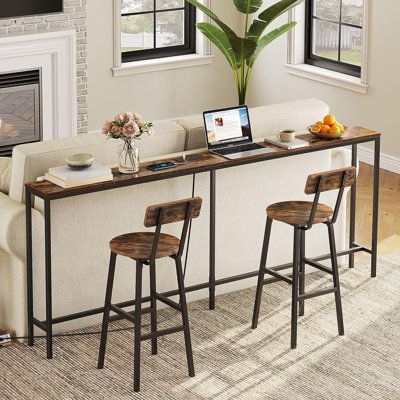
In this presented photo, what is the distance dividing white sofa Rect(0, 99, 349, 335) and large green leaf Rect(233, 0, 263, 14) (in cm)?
282

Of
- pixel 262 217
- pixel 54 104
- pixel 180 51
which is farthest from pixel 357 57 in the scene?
pixel 262 217

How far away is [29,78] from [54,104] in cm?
33

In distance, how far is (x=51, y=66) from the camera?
30.3 ft

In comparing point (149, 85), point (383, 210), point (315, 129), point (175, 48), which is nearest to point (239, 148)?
point (315, 129)

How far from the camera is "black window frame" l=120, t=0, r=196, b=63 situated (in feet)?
32.7

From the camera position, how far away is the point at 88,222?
580 centimetres

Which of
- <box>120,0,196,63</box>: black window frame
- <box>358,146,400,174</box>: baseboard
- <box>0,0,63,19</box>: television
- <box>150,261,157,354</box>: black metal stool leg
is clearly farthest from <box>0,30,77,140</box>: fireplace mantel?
<box>150,261,157,354</box>: black metal stool leg

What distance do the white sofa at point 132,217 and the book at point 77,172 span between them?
21 centimetres

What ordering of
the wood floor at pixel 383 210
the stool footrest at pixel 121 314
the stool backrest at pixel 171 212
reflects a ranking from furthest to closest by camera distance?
the wood floor at pixel 383 210 → the stool footrest at pixel 121 314 → the stool backrest at pixel 171 212

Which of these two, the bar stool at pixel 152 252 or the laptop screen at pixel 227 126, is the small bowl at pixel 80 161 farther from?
the laptop screen at pixel 227 126

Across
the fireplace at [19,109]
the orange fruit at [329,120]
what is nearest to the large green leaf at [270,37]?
the fireplace at [19,109]

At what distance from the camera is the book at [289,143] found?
20.4ft

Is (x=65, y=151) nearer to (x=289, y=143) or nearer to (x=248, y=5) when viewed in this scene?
(x=289, y=143)

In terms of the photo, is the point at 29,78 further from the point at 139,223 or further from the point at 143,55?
the point at 139,223
